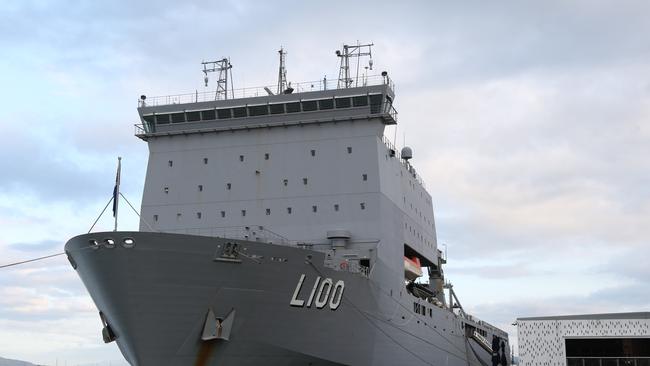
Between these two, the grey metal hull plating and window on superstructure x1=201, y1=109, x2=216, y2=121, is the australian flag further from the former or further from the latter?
window on superstructure x1=201, y1=109, x2=216, y2=121

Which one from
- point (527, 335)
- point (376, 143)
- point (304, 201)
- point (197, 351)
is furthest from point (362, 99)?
point (527, 335)

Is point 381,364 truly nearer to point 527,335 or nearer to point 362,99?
point 362,99

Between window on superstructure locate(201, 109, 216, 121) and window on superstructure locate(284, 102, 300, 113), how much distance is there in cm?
270

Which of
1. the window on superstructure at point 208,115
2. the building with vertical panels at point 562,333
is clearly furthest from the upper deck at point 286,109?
the building with vertical panels at point 562,333

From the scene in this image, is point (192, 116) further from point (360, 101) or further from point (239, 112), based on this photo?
point (360, 101)

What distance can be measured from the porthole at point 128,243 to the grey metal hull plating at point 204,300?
10 cm

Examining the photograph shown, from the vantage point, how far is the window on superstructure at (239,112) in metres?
27.1

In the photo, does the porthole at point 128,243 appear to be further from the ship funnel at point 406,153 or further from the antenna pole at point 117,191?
the ship funnel at point 406,153

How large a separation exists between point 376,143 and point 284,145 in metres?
3.30

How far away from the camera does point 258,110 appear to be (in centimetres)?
2706

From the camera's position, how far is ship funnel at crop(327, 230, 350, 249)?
81.0 ft

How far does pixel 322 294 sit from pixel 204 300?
3853mm

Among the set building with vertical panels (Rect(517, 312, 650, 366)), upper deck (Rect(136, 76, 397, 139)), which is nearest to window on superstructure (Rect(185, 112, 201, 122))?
upper deck (Rect(136, 76, 397, 139))

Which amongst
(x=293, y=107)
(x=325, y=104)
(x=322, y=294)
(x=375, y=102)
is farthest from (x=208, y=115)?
(x=322, y=294)
